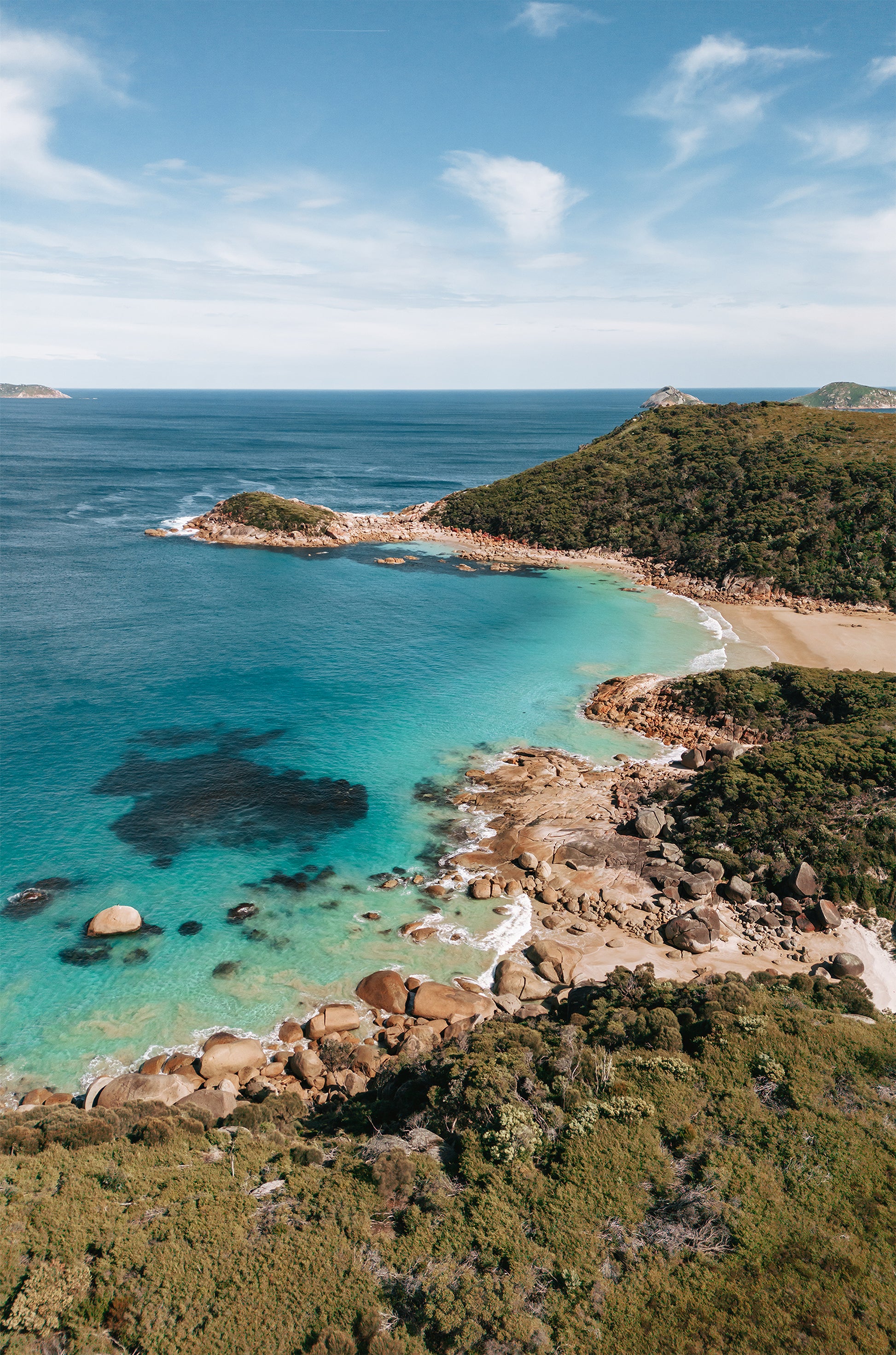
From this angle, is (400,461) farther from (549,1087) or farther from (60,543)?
(549,1087)

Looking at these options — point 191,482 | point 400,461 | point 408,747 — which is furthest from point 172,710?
point 400,461

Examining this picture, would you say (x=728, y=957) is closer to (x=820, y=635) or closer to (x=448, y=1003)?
(x=448, y=1003)

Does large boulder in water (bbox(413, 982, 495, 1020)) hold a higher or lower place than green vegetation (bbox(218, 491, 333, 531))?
lower

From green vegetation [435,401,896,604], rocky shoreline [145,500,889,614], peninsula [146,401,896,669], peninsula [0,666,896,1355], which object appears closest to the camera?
peninsula [0,666,896,1355]

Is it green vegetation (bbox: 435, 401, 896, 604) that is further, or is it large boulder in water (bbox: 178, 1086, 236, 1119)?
green vegetation (bbox: 435, 401, 896, 604)

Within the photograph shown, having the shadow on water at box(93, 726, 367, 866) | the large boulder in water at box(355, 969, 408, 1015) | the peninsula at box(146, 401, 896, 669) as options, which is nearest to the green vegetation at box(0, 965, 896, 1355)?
the large boulder in water at box(355, 969, 408, 1015)

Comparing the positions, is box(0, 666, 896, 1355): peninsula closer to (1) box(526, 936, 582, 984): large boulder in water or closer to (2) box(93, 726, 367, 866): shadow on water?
(1) box(526, 936, 582, 984): large boulder in water
